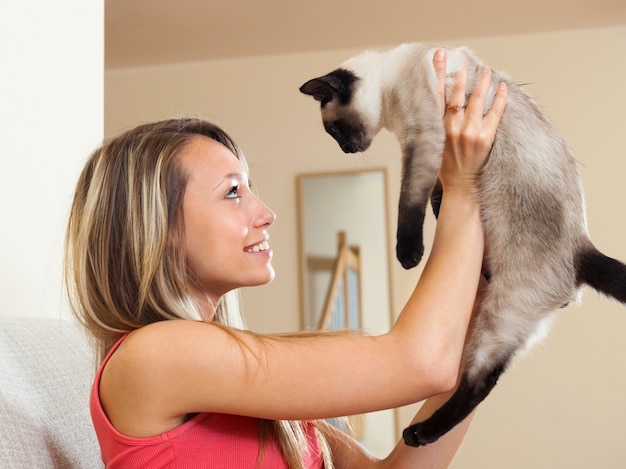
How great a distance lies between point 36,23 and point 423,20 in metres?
2.59

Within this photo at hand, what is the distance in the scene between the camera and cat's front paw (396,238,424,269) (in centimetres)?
109

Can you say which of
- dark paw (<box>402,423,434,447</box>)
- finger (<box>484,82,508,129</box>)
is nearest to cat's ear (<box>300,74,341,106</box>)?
finger (<box>484,82,508,129</box>)

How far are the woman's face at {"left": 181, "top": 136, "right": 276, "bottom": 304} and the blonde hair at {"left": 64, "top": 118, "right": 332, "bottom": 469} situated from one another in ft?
0.05

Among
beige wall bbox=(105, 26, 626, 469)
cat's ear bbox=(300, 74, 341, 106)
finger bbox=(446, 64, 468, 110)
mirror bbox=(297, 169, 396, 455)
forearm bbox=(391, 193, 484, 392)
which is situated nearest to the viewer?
forearm bbox=(391, 193, 484, 392)

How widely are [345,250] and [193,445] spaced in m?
3.16

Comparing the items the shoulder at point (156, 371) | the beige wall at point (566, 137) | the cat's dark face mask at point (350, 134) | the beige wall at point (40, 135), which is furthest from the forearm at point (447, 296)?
the beige wall at point (566, 137)

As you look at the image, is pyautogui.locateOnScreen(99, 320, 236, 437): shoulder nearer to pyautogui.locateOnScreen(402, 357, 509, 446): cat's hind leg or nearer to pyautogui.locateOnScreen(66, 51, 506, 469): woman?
pyautogui.locateOnScreen(66, 51, 506, 469): woman

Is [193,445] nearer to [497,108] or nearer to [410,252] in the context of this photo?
[410,252]

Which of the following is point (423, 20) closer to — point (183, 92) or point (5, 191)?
point (183, 92)

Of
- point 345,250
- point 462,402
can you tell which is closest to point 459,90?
point 462,402

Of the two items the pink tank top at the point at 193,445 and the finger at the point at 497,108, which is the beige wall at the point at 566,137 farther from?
the pink tank top at the point at 193,445

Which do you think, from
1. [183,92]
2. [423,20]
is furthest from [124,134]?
[183,92]

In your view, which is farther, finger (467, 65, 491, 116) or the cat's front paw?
the cat's front paw

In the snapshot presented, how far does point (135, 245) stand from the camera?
1.06 m
